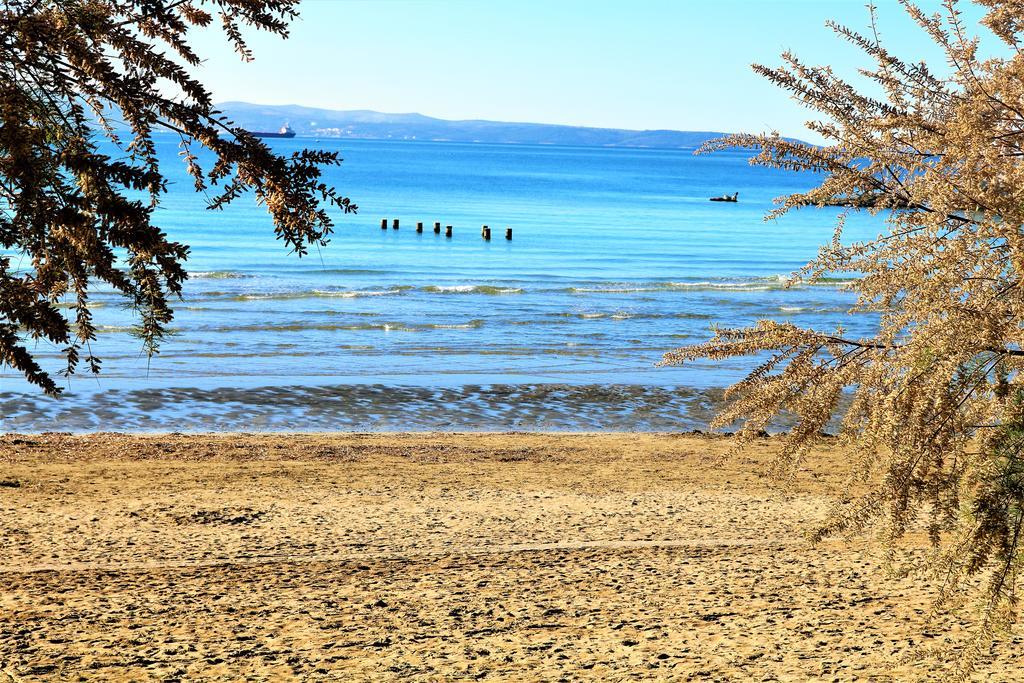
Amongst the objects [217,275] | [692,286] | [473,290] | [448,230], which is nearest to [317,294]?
[473,290]

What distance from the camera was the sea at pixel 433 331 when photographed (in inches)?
696

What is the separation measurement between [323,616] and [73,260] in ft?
11.8

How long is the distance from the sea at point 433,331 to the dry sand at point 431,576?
2228mm

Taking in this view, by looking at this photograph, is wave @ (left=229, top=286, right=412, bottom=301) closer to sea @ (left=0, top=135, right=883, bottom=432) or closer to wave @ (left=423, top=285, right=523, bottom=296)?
sea @ (left=0, top=135, right=883, bottom=432)

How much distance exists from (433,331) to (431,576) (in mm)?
18802

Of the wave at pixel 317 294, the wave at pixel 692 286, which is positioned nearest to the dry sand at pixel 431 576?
the wave at pixel 317 294

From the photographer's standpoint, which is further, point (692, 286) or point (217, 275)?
point (692, 286)

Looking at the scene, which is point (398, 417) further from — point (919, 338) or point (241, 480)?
point (919, 338)

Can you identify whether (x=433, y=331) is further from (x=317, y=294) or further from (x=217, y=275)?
(x=217, y=275)

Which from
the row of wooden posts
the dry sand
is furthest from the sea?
the dry sand

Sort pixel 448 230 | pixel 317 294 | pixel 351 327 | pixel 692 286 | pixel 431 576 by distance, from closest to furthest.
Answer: pixel 431 576 < pixel 351 327 < pixel 317 294 < pixel 692 286 < pixel 448 230

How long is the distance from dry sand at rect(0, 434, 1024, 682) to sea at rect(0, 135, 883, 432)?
223 centimetres

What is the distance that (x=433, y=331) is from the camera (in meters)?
26.9

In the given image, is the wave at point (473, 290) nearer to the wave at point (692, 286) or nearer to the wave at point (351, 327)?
the wave at point (692, 286)
